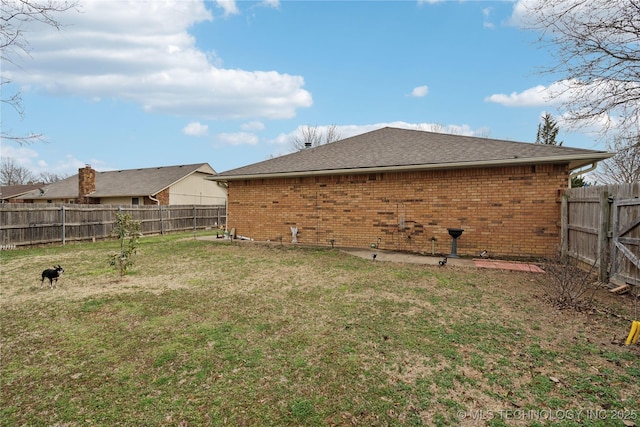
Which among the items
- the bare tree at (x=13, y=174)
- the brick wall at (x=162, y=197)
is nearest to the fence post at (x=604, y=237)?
the brick wall at (x=162, y=197)

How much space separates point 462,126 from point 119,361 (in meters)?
34.9

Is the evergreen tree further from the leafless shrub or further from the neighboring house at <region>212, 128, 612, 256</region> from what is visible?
the leafless shrub

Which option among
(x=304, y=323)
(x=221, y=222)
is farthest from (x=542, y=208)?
(x=221, y=222)

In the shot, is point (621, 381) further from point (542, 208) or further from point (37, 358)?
point (542, 208)

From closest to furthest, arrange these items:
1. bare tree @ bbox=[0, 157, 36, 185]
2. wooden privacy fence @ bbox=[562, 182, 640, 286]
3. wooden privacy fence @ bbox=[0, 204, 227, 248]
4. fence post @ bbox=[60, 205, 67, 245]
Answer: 1. wooden privacy fence @ bbox=[562, 182, 640, 286]
2. wooden privacy fence @ bbox=[0, 204, 227, 248]
3. fence post @ bbox=[60, 205, 67, 245]
4. bare tree @ bbox=[0, 157, 36, 185]

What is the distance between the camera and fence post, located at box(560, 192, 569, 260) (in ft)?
24.4

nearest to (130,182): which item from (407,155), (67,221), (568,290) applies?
(67,221)

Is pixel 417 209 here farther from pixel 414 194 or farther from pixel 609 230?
pixel 609 230

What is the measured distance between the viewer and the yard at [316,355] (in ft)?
7.89

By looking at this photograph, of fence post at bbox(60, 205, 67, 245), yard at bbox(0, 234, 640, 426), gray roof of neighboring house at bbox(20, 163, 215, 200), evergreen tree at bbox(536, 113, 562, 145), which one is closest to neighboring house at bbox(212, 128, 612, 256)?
yard at bbox(0, 234, 640, 426)

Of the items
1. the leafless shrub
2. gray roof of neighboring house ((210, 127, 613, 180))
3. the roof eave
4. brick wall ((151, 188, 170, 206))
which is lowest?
the leafless shrub

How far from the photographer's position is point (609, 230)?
18.5ft

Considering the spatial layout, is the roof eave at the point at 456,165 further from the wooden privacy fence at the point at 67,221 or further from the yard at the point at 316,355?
the wooden privacy fence at the point at 67,221

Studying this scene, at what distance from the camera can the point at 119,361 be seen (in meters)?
3.19
